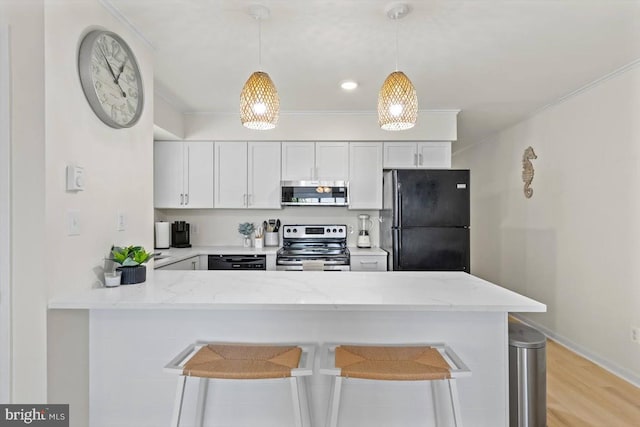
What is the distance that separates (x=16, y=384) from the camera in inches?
56.2

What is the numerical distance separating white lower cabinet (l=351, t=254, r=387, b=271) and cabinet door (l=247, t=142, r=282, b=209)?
3.40 ft

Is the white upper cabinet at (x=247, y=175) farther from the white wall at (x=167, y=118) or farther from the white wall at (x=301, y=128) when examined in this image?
the white wall at (x=167, y=118)

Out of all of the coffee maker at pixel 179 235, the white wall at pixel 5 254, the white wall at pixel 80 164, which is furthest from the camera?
the coffee maker at pixel 179 235

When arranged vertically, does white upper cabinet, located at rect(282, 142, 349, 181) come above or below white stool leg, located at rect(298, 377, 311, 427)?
above

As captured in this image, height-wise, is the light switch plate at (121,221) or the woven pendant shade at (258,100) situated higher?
the woven pendant shade at (258,100)

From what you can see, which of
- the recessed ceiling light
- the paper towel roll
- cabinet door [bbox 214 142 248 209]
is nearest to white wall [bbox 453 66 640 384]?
the recessed ceiling light

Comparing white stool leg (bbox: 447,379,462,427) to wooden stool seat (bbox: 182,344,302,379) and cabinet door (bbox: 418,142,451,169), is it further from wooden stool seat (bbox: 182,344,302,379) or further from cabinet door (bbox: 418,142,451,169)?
cabinet door (bbox: 418,142,451,169)

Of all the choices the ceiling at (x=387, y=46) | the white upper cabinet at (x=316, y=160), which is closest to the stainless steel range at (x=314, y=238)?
the white upper cabinet at (x=316, y=160)

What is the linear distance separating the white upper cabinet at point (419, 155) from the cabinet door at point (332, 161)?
1.53 ft

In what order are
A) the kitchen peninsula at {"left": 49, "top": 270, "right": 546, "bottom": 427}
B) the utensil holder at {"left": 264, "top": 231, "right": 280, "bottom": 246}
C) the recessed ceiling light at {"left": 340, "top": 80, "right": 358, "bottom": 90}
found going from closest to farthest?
the kitchen peninsula at {"left": 49, "top": 270, "right": 546, "bottom": 427} → the recessed ceiling light at {"left": 340, "top": 80, "right": 358, "bottom": 90} → the utensil holder at {"left": 264, "top": 231, "right": 280, "bottom": 246}

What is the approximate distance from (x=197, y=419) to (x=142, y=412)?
0.87 ft

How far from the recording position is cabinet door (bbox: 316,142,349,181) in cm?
399

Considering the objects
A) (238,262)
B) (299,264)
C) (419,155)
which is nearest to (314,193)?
(299,264)

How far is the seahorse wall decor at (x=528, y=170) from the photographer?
3.97 metres
